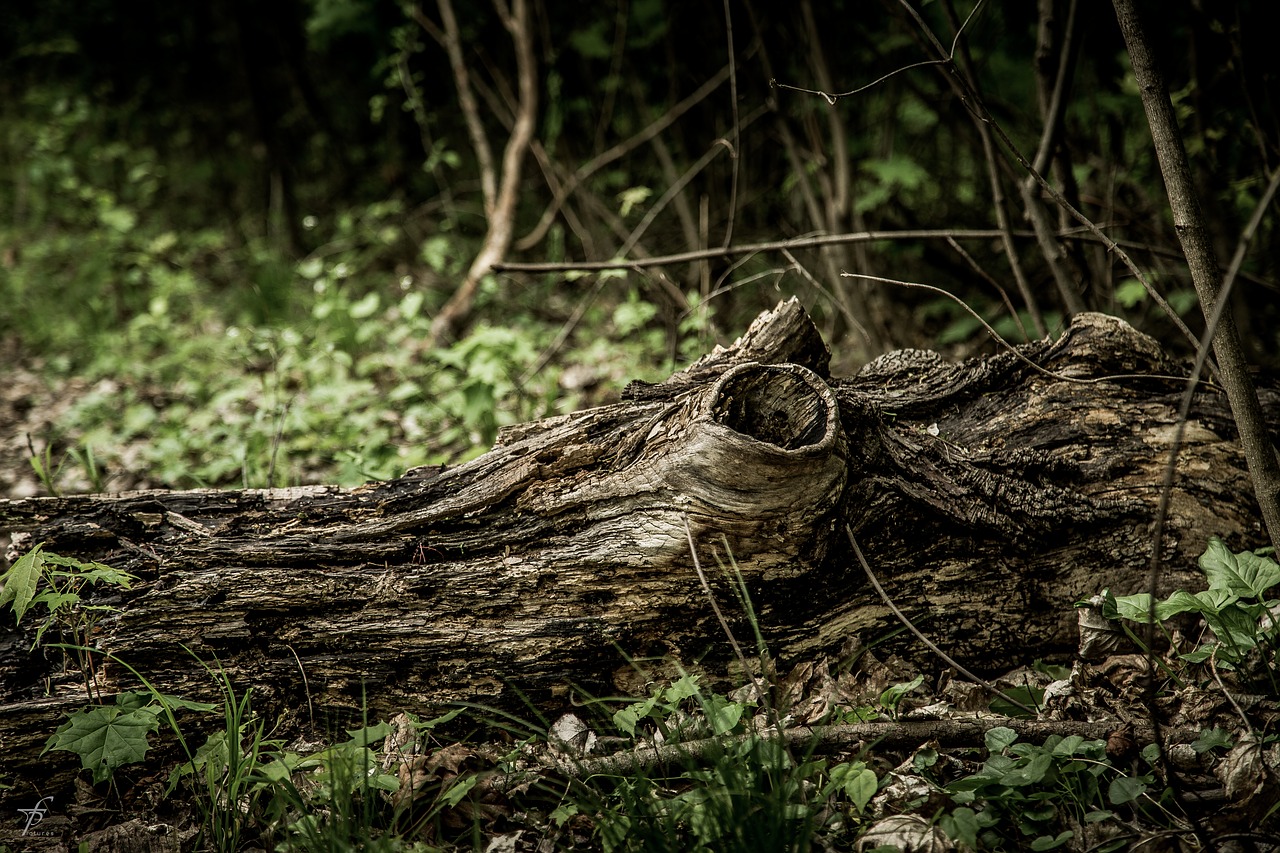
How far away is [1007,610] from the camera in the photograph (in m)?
2.13

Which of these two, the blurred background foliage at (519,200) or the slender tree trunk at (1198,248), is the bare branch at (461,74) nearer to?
the blurred background foliage at (519,200)

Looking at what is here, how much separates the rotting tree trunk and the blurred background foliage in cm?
66

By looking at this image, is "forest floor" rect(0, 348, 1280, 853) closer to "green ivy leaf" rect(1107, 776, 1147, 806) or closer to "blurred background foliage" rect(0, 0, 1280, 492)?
"green ivy leaf" rect(1107, 776, 1147, 806)

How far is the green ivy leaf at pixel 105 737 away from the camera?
1.75 meters

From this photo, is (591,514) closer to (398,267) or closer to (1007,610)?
(1007,610)

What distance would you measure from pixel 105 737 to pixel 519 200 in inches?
182

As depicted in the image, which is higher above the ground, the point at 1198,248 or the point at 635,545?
the point at 1198,248

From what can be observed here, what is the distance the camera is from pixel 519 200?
570cm

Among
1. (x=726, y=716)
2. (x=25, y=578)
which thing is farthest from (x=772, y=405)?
(x=25, y=578)

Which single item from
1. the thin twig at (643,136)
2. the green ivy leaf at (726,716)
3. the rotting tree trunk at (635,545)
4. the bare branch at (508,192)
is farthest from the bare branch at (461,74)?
the green ivy leaf at (726,716)

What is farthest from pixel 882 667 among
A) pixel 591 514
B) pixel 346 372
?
pixel 346 372

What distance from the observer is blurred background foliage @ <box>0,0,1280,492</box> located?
344 cm

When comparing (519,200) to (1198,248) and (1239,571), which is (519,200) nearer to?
(1198,248)

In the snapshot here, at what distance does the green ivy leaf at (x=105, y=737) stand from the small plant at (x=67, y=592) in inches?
7.0
